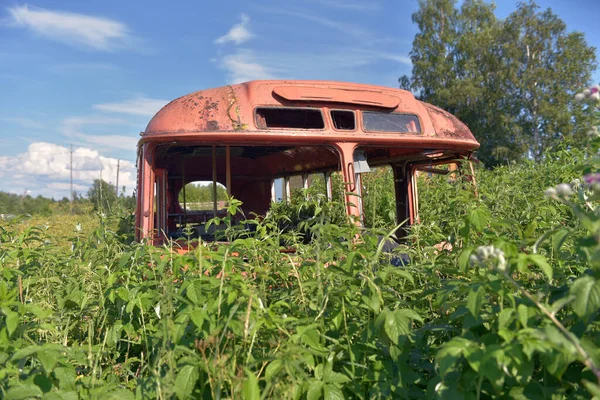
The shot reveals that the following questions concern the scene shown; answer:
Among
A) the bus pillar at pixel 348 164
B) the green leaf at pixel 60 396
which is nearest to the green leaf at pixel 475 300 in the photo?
the green leaf at pixel 60 396

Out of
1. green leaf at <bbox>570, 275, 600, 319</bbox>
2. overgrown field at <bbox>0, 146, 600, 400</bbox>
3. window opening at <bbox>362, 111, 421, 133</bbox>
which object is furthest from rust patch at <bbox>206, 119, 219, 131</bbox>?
green leaf at <bbox>570, 275, 600, 319</bbox>

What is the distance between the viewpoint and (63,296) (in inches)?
122

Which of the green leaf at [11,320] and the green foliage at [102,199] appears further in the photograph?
the green foliage at [102,199]

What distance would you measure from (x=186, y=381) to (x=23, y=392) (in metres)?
0.62

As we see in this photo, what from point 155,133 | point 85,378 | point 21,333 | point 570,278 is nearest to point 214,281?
point 85,378

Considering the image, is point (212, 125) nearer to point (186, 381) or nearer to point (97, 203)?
point (97, 203)

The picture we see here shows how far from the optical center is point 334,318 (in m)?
2.36

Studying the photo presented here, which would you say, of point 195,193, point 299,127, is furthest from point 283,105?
point 195,193

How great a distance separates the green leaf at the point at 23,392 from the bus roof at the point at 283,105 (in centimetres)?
301

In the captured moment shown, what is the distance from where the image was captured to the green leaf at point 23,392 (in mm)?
1959

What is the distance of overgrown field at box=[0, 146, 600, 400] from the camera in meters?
1.76

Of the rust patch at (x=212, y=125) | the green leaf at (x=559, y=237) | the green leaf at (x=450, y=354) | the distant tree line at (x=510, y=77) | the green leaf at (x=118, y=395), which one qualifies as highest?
the distant tree line at (x=510, y=77)

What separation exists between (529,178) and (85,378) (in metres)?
5.87

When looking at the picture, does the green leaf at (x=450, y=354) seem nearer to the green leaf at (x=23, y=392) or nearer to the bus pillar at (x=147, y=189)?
the green leaf at (x=23, y=392)
